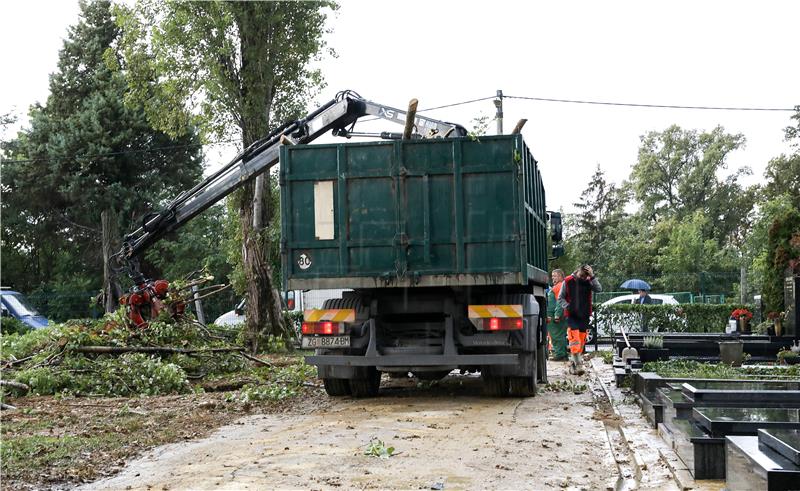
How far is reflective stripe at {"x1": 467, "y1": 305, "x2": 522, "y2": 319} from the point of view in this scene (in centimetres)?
1178

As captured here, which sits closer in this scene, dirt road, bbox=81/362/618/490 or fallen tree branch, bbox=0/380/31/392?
dirt road, bbox=81/362/618/490

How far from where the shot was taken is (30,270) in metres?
48.7

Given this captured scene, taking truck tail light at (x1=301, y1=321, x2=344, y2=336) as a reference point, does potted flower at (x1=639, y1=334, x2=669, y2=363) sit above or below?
below

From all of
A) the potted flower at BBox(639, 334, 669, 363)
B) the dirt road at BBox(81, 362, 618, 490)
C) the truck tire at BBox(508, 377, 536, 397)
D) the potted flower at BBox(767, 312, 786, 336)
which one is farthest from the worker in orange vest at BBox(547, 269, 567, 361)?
the dirt road at BBox(81, 362, 618, 490)

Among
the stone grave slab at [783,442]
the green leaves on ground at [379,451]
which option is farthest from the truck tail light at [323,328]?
the stone grave slab at [783,442]

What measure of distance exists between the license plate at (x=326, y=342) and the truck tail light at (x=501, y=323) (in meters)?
1.77

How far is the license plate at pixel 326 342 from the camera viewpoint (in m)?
12.0

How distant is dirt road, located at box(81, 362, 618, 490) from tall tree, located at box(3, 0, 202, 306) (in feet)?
104

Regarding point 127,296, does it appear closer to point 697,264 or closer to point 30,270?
point 30,270

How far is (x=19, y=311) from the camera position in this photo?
30.7 metres

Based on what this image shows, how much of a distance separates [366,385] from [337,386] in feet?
1.27

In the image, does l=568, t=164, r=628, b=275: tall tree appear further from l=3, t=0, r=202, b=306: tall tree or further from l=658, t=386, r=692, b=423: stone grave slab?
l=658, t=386, r=692, b=423: stone grave slab

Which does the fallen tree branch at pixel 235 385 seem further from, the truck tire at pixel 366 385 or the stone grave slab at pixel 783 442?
the stone grave slab at pixel 783 442

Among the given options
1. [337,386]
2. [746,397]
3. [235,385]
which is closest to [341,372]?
[337,386]
